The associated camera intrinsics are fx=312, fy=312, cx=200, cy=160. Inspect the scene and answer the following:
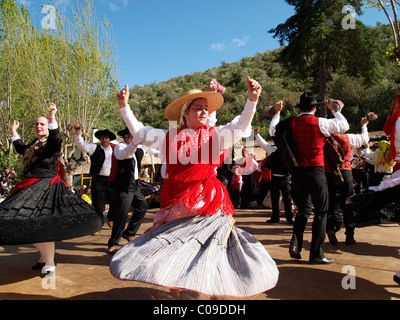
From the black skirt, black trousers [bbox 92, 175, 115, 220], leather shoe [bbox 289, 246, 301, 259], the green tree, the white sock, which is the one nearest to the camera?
the black skirt

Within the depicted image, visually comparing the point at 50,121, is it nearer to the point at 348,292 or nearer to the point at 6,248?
the point at 6,248

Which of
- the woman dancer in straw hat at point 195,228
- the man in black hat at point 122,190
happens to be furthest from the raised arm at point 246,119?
the man in black hat at point 122,190

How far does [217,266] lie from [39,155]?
2.80m

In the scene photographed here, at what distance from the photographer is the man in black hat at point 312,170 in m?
3.67

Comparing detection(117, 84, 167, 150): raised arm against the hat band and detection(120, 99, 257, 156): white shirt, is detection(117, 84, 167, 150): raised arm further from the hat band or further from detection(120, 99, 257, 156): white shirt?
the hat band

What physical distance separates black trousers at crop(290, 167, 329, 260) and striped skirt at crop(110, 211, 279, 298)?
1714 millimetres

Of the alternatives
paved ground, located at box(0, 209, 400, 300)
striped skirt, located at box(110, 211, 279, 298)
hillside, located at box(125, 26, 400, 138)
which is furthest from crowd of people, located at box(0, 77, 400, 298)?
hillside, located at box(125, 26, 400, 138)

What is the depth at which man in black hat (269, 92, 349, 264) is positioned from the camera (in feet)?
12.1

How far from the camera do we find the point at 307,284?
3.02 metres

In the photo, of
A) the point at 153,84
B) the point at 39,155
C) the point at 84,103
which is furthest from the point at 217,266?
the point at 153,84

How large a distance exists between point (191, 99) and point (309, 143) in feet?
6.07

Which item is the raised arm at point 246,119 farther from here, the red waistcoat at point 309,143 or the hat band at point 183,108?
the red waistcoat at point 309,143

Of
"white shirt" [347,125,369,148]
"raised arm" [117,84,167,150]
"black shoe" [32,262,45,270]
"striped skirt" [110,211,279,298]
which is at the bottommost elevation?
"black shoe" [32,262,45,270]
